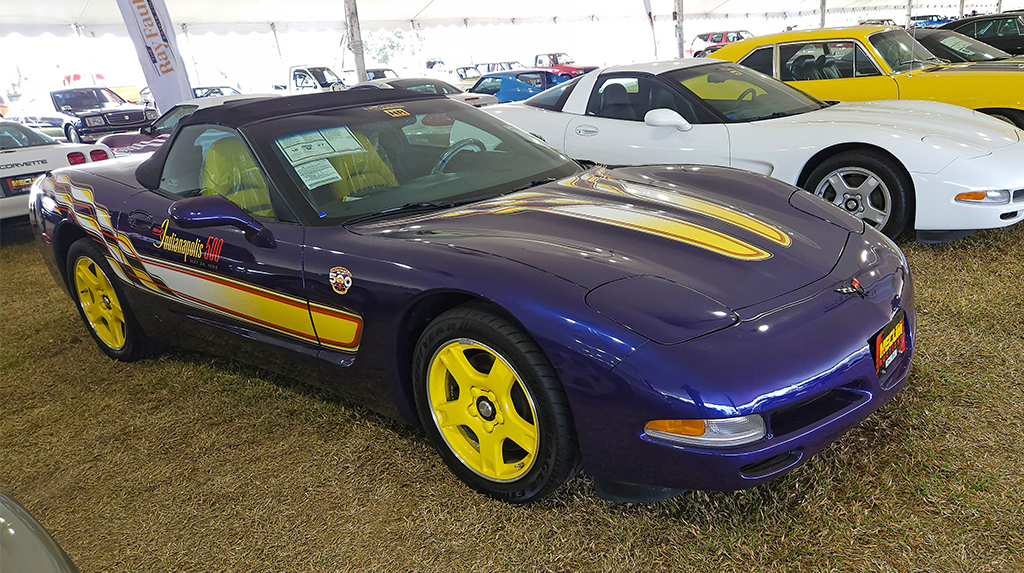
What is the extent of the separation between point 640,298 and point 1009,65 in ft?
19.3

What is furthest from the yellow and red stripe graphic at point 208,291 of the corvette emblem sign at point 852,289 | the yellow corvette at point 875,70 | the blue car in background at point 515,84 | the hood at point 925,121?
the blue car in background at point 515,84

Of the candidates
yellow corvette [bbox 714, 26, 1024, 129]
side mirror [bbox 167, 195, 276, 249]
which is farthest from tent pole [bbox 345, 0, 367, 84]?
side mirror [bbox 167, 195, 276, 249]

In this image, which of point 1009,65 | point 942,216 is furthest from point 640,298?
point 1009,65

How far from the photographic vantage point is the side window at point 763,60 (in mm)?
6590

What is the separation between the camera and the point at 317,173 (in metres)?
2.53

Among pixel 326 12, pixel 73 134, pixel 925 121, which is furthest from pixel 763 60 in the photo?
pixel 326 12

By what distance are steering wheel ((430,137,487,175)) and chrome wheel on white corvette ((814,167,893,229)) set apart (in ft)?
7.78

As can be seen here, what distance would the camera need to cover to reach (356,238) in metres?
2.28

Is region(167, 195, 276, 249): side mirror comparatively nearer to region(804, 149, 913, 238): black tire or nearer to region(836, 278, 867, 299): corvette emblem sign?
region(836, 278, 867, 299): corvette emblem sign

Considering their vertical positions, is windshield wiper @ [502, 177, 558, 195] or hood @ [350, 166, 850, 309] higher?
windshield wiper @ [502, 177, 558, 195]

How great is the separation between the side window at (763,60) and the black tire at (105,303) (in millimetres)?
5624

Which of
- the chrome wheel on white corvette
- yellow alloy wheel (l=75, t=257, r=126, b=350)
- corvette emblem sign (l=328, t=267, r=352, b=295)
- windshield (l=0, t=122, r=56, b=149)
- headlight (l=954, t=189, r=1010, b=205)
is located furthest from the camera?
windshield (l=0, t=122, r=56, b=149)

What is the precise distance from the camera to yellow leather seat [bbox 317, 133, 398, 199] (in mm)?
2514

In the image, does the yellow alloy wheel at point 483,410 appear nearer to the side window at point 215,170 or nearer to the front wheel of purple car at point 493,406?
the front wheel of purple car at point 493,406
